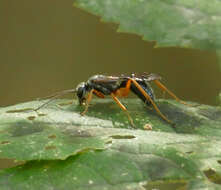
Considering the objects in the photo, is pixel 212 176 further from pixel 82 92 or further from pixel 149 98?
pixel 82 92

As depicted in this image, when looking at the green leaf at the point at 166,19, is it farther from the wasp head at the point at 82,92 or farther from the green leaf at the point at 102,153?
the wasp head at the point at 82,92

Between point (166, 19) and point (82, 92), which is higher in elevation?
point (166, 19)

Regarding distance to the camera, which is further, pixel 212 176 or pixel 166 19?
pixel 166 19

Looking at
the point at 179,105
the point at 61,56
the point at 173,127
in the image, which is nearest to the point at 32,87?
the point at 61,56

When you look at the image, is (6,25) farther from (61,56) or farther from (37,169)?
(37,169)

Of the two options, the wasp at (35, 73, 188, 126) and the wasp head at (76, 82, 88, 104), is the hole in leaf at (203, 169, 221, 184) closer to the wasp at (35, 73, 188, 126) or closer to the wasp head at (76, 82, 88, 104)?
the wasp at (35, 73, 188, 126)

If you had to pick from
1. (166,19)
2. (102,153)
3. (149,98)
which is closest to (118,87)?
(149,98)

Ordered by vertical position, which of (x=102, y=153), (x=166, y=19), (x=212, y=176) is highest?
(x=166, y=19)
